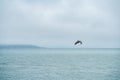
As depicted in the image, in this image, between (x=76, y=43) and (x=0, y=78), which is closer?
(x=76, y=43)

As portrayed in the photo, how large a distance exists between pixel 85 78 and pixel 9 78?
18.0m

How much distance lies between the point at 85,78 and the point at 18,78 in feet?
52.2

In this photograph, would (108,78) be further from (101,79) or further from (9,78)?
(9,78)

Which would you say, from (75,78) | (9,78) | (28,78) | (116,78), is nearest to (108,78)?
(116,78)

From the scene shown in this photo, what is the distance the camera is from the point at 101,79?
2506 inches

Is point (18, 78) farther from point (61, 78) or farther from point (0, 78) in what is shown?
point (61, 78)

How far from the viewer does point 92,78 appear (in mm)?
65188

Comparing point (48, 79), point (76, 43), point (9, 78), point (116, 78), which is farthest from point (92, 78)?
point (76, 43)

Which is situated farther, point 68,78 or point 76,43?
point 68,78

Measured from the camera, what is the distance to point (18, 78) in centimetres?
6469

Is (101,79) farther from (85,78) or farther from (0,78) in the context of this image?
(0,78)

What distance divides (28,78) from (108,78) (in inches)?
741

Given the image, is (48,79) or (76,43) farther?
(48,79)

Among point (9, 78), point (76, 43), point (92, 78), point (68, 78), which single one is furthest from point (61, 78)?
point (76, 43)
